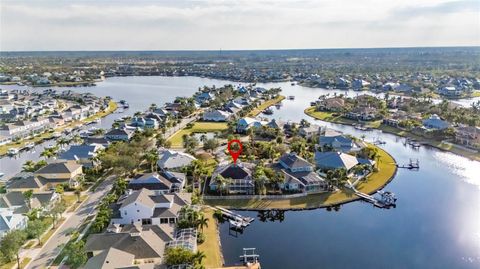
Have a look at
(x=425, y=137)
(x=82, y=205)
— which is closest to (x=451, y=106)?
(x=425, y=137)

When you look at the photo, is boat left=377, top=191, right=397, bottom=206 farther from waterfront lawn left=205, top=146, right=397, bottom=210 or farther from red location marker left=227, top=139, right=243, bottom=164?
red location marker left=227, top=139, right=243, bottom=164

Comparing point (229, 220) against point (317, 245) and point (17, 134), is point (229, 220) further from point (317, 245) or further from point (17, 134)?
point (17, 134)

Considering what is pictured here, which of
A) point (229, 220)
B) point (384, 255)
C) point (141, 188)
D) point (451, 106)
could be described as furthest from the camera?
point (451, 106)

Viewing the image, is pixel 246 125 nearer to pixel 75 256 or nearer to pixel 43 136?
pixel 43 136

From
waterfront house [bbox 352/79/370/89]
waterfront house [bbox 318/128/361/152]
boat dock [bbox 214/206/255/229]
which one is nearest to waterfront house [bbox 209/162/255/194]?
boat dock [bbox 214/206/255/229]

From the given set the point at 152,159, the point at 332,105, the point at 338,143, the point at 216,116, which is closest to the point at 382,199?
the point at 338,143

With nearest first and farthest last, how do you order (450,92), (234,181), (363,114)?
1. (234,181)
2. (363,114)
3. (450,92)
